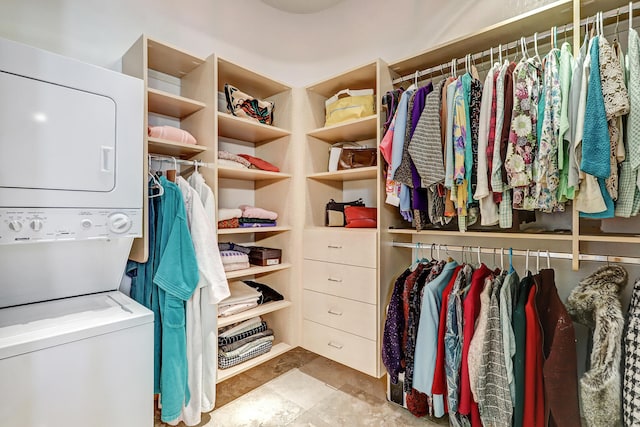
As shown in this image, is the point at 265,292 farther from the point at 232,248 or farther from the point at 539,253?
the point at 539,253

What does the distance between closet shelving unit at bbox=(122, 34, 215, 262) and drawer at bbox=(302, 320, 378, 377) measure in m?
1.16

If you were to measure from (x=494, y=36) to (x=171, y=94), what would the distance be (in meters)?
1.69

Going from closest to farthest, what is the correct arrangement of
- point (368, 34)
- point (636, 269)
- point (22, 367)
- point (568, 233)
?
point (22, 367), point (568, 233), point (636, 269), point (368, 34)

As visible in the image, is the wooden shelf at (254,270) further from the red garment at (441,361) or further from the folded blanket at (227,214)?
the red garment at (441,361)

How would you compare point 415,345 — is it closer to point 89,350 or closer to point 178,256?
point 178,256

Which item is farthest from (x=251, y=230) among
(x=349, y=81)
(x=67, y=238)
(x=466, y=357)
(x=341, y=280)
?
(x=466, y=357)

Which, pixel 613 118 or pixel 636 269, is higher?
pixel 613 118

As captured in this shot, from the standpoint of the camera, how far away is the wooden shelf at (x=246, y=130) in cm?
191

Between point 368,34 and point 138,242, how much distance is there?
7.00 ft

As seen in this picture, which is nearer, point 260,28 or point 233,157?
point 233,157

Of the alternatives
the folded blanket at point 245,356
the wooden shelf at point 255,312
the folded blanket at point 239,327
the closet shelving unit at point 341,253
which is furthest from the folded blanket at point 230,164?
the folded blanket at point 245,356

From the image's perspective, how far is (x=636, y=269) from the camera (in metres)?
1.47

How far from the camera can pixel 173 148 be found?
1748mm

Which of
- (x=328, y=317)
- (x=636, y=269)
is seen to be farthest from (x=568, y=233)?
(x=328, y=317)
